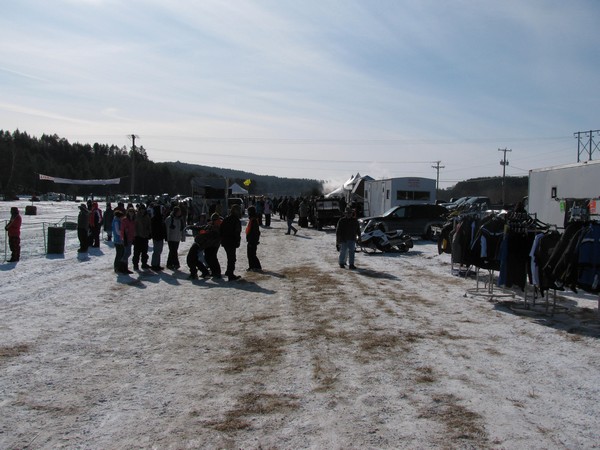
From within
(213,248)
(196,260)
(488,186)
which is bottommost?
(196,260)

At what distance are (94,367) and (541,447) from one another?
4.47 meters

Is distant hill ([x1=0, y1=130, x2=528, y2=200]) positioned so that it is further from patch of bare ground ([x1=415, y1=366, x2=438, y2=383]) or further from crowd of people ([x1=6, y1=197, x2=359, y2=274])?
patch of bare ground ([x1=415, y1=366, x2=438, y2=383])

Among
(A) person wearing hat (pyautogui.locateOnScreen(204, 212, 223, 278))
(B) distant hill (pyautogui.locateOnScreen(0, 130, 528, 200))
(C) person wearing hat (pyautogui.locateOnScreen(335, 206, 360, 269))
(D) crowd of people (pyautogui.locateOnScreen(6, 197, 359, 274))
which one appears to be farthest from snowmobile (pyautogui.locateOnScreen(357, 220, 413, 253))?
(B) distant hill (pyautogui.locateOnScreen(0, 130, 528, 200))

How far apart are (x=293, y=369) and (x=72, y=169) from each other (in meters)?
122

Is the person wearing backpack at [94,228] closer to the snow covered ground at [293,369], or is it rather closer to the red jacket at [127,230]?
the red jacket at [127,230]

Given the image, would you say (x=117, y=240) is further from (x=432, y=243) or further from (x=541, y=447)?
(x=432, y=243)

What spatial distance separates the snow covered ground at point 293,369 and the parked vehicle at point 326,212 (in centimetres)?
1980

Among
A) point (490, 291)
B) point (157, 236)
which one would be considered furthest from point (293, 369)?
point (157, 236)

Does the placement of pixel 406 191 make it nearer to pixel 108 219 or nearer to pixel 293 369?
pixel 108 219

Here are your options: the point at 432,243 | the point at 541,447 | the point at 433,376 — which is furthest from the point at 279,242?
the point at 541,447

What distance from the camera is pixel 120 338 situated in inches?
275

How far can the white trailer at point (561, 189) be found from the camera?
13.3 metres

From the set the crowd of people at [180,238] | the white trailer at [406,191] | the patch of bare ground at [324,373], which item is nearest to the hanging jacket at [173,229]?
the crowd of people at [180,238]

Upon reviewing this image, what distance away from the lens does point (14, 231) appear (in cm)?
1499
